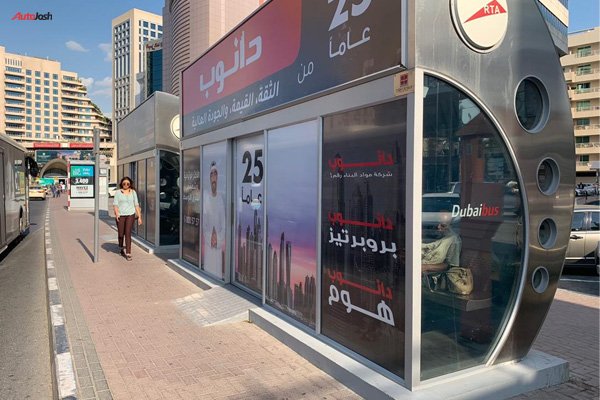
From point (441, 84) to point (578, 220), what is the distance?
8.02m

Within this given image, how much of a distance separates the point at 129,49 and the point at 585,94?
13219 cm

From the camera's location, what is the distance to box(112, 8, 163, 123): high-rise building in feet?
474

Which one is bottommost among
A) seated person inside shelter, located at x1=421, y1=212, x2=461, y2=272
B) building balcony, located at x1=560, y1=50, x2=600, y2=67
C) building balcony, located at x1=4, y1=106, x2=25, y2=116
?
seated person inside shelter, located at x1=421, y1=212, x2=461, y2=272

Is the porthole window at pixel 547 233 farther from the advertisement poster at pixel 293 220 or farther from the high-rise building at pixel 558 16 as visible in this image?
the high-rise building at pixel 558 16

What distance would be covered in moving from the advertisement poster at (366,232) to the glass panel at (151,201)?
8.13m

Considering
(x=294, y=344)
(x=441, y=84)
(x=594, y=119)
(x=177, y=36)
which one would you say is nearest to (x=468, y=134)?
(x=441, y=84)

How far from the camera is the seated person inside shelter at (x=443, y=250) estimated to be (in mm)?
3252

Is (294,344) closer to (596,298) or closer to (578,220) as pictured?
(596,298)

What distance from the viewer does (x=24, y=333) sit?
5.56 meters

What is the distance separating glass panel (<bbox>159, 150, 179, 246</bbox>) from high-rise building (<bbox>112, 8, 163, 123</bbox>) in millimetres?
136135

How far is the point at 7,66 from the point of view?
14612 centimetres

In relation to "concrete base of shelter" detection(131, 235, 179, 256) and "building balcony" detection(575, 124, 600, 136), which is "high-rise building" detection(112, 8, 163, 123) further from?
"concrete base of shelter" detection(131, 235, 179, 256)

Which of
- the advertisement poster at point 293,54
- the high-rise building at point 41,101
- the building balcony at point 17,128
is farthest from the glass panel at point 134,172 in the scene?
the building balcony at point 17,128

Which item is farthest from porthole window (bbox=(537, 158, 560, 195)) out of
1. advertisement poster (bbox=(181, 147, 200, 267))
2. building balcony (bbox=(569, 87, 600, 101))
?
building balcony (bbox=(569, 87, 600, 101))
